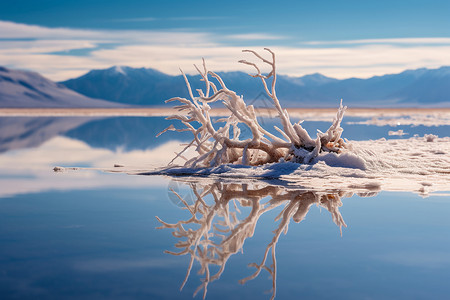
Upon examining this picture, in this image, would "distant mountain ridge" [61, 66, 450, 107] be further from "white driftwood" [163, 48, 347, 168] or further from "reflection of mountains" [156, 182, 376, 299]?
"reflection of mountains" [156, 182, 376, 299]

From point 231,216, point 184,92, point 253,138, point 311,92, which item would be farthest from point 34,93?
point 231,216

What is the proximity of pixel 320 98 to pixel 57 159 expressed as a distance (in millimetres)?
161106

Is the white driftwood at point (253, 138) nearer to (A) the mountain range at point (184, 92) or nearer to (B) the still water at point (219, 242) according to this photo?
(B) the still water at point (219, 242)

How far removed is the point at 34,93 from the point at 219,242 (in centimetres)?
14593

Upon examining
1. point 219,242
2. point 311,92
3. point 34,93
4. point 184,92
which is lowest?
point 219,242

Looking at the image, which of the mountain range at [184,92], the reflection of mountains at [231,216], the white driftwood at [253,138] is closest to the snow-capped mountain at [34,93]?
the mountain range at [184,92]

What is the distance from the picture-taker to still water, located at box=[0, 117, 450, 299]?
3887 millimetres

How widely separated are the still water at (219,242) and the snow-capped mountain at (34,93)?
12581cm

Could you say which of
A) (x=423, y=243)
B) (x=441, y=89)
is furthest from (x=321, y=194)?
(x=441, y=89)

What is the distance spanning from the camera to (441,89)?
17350 cm

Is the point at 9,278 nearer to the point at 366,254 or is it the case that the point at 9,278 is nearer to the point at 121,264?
the point at 121,264

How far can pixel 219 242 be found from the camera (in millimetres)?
4930

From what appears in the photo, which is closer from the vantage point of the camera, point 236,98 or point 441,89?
point 236,98

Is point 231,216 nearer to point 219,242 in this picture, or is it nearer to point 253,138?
point 219,242
